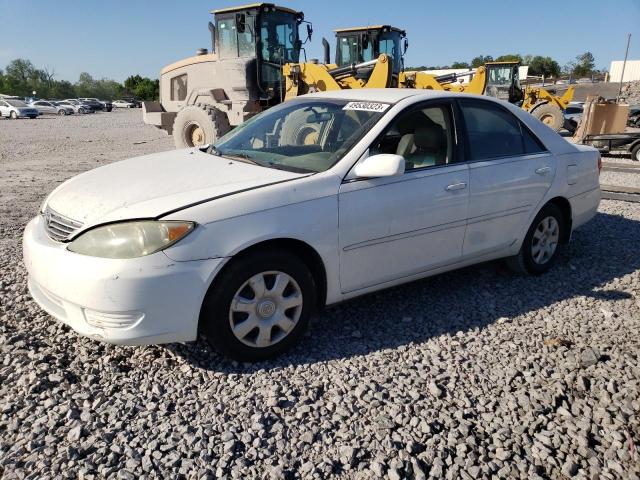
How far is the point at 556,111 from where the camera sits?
17906mm

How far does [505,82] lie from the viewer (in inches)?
758

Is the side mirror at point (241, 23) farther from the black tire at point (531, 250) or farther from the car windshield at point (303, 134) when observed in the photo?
the black tire at point (531, 250)

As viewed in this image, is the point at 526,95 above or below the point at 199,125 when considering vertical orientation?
above

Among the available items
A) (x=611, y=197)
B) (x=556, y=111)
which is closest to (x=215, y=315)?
(x=611, y=197)

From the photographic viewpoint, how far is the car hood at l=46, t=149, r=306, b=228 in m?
2.88

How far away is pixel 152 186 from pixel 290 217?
2.75 feet

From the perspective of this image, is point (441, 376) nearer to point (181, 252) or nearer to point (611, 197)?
point (181, 252)

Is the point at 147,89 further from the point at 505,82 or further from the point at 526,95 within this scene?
the point at 526,95

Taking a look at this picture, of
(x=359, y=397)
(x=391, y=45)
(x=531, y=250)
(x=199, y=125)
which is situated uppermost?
(x=391, y=45)

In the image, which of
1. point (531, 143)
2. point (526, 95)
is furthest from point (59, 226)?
point (526, 95)

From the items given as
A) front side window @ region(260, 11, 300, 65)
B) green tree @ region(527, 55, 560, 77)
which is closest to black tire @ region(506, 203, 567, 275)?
front side window @ region(260, 11, 300, 65)

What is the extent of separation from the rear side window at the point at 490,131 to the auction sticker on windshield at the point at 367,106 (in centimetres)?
75

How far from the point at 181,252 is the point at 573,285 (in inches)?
137

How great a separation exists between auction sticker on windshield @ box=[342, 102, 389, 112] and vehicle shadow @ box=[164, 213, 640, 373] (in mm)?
1458
